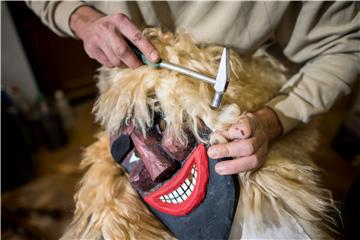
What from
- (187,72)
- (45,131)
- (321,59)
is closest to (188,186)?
(187,72)

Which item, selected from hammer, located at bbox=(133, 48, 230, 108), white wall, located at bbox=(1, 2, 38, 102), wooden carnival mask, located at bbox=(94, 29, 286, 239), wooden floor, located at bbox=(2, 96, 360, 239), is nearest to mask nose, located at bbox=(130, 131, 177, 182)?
wooden carnival mask, located at bbox=(94, 29, 286, 239)

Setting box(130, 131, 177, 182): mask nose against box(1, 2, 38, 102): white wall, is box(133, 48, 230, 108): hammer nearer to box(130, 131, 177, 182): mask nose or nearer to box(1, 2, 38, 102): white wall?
box(130, 131, 177, 182): mask nose

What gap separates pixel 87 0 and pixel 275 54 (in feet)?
1.21

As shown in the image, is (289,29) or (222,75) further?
(289,29)

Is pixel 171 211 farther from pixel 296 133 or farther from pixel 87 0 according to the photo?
pixel 87 0

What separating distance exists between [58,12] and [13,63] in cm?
90

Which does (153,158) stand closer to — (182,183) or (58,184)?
(182,183)

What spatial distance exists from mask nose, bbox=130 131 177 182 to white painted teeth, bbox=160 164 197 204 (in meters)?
0.02

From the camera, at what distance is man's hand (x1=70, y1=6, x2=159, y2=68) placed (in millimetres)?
454

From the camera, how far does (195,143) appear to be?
46 centimetres

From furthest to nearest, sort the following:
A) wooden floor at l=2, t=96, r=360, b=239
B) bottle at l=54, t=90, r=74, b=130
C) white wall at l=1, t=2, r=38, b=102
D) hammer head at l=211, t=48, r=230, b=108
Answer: bottle at l=54, t=90, r=74, b=130
white wall at l=1, t=2, r=38, b=102
wooden floor at l=2, t=96, r=360, b=239
hammer head at l=211, t=48, r=230, b=108

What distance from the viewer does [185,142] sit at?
45cm

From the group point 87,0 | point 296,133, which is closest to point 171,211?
point 296,133

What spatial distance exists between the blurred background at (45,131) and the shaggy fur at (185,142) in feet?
2.16
